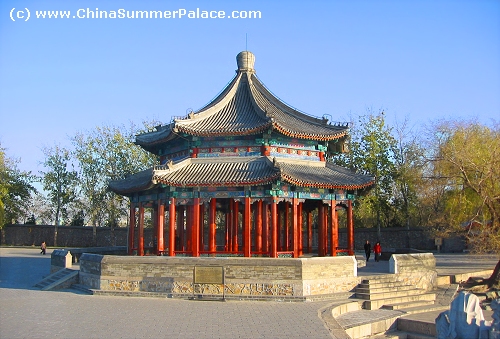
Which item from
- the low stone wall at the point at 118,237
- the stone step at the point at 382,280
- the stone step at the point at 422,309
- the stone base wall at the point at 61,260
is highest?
the low stone wall at the point at 118,237

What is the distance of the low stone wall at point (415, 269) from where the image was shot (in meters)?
19.7

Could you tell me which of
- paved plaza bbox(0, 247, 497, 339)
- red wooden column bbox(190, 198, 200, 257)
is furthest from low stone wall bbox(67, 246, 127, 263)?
red wooden column bbox(190, 198, 200, 257)

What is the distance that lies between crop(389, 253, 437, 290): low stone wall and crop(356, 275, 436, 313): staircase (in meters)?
0.46

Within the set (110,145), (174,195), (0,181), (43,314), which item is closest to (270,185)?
(174,195)

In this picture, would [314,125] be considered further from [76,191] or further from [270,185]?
[76,191]

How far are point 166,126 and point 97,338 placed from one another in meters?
14.0

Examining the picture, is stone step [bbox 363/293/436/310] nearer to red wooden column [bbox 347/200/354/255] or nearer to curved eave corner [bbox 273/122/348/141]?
red wooden column [bbox 347/200/354/255]

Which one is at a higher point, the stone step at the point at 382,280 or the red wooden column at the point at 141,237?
the red wooden column at the point at 141,237

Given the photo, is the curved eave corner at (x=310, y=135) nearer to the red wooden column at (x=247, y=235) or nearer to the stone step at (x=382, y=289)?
the red wooden column at (x=247, y=235)

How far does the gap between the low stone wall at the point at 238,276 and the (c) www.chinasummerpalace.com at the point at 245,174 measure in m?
2.21

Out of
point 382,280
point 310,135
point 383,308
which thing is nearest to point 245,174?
point 310,135

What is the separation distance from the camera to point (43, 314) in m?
14.0

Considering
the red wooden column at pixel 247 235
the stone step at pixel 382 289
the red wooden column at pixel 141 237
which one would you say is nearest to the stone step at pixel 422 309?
the stone step at pixel 382 289

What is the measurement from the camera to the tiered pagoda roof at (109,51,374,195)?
773 inches
